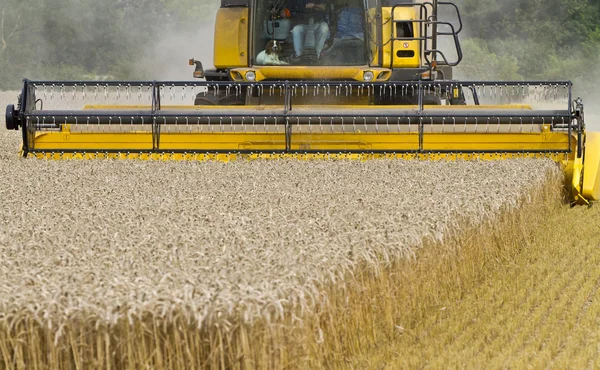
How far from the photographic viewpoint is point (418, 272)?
602 centimetres

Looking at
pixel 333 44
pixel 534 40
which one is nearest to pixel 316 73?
pixel 333 44

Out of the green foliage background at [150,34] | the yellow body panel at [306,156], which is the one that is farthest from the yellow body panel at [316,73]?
the green foliage background at [150,34]

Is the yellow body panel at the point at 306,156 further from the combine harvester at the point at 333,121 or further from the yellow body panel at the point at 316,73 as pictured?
the yellow body panel at the point at 316,73

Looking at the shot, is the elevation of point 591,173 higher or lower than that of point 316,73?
lower

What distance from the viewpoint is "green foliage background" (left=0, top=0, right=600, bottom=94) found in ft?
126

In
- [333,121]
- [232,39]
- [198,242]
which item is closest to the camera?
[198,242]

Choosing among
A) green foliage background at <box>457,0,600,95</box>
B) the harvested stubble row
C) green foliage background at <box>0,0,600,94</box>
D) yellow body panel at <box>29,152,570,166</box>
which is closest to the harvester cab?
yellow body panel at <box>29,152,570,166</box>

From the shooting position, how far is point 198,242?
5625 millimetres

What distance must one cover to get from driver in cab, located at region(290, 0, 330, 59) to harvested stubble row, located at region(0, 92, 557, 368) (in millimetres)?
1936

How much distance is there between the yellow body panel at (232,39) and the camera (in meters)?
11.9

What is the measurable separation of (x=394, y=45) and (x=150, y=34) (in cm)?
2900

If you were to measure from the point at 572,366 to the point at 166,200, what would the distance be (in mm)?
3345

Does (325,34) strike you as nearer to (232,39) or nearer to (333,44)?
(333,44)

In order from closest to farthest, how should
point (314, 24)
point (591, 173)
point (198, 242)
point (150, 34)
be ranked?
point (198, 242) → point (591, 173) → point (314, 24) → point (150, 34)
